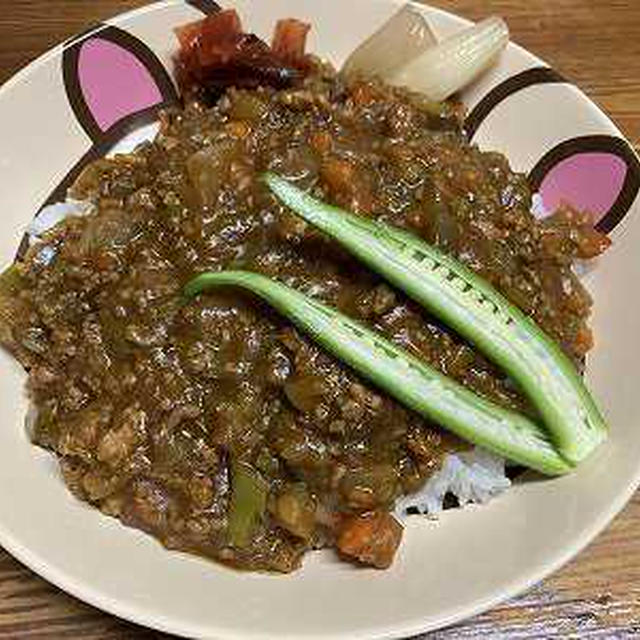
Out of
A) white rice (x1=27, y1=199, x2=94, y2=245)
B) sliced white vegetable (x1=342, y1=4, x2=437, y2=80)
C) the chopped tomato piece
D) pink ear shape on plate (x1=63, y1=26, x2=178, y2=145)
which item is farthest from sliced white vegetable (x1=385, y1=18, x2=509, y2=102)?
the chopped tomato piece

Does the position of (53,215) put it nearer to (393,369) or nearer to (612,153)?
(393,369)

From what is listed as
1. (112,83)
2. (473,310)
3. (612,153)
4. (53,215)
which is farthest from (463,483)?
(112,83)

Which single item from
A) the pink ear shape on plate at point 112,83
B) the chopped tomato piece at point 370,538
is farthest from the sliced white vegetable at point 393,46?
the chopped tomato piece at point 370,538

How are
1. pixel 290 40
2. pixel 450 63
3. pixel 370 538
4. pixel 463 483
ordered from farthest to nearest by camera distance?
pixel 290 40 → pixel 450 63 → pixel 463 483 → pixel 370 538

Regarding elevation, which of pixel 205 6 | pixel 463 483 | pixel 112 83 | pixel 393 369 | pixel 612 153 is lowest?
pixel 463 483

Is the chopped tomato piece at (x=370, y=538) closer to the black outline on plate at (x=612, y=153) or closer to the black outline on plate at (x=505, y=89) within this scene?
the black outline on plate at (x=612, y=153)

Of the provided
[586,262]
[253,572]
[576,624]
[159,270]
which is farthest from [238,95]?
[576,624]
